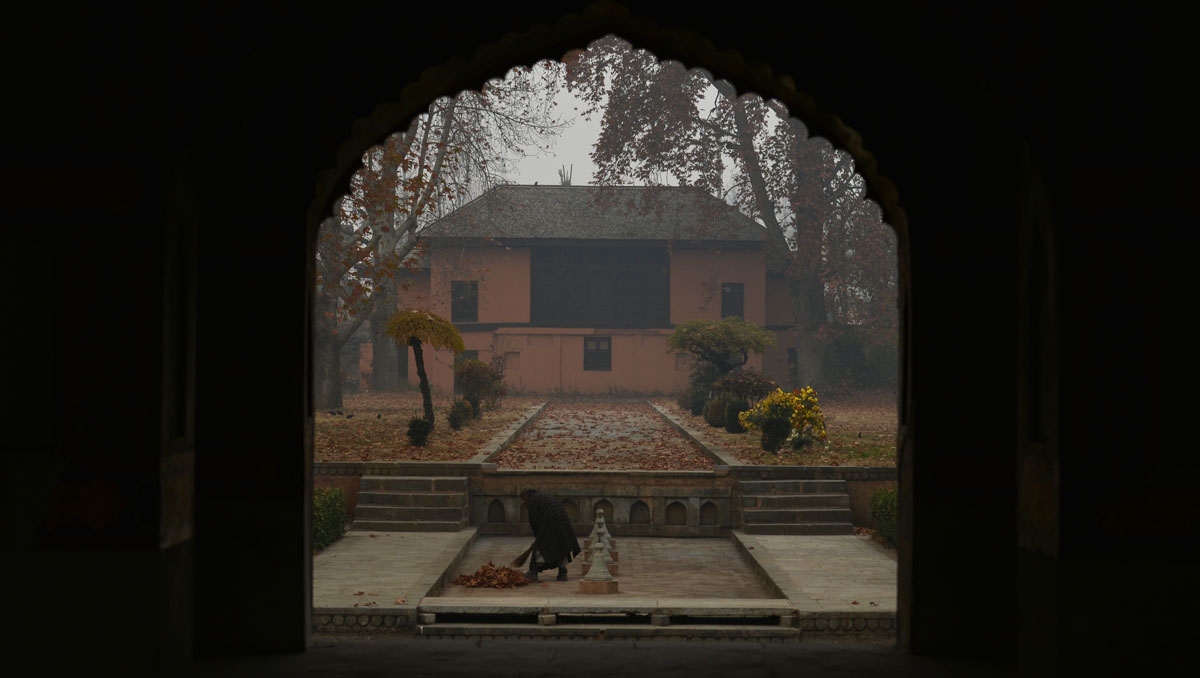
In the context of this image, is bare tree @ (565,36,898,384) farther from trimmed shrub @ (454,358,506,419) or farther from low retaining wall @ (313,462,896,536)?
low retaining wall @ (313,462,896,536)

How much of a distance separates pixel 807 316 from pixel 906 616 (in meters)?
27.5

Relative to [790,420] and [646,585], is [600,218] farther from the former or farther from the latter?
[646,585]

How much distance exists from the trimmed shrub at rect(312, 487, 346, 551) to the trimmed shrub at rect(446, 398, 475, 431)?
6.79 metres

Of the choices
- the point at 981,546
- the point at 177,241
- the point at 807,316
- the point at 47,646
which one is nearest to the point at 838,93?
the point at 981,546

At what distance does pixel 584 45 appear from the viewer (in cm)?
638

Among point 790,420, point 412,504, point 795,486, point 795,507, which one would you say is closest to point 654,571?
point 795,507

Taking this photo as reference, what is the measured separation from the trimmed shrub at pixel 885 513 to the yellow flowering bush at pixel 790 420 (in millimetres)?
3041

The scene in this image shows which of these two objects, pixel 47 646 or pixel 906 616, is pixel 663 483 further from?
pixel 47 646

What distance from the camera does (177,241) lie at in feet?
16.0

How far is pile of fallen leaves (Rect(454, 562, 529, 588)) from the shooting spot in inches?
447

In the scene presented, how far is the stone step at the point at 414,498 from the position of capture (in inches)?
583

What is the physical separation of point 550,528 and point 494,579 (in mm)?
761

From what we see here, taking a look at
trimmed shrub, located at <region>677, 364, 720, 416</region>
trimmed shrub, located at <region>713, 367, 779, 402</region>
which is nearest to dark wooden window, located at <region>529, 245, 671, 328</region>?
trimmed shrub, located at <region>677, 364, 720, 416</region>

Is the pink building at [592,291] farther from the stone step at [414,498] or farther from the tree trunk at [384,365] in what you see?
the stone step at [414,498]
